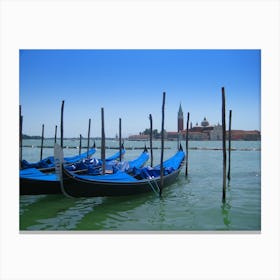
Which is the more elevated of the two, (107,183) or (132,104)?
(132,104)

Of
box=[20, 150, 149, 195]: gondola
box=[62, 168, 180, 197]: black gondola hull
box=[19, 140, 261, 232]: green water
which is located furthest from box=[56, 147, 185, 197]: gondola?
box=[20, 150, 149, 195]: gondola

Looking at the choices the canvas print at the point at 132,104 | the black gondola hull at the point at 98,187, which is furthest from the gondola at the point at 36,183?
the black gondola hull at the point at 98,187

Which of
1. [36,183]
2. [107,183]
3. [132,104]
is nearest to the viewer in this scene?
[132,104]

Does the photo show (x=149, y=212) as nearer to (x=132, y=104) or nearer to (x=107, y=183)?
(x=107, y=183)

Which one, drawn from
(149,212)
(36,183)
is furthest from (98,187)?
(36,183)

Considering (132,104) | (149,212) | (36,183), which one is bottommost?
(149,212)
